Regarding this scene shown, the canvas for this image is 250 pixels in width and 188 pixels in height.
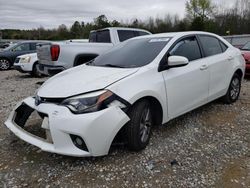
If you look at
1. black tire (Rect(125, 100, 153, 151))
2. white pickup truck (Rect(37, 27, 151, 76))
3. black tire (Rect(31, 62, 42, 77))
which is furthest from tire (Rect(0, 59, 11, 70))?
black tire (Rect(125, 100, 153, 151))

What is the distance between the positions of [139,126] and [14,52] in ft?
40.0

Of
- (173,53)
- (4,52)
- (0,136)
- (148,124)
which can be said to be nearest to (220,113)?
(173,53)

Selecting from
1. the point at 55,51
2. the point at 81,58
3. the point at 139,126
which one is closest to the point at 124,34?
the point at 81,58

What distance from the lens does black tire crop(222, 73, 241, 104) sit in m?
5.44

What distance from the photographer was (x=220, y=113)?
5.03 metres

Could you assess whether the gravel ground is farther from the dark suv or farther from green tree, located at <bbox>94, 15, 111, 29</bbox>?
green tree, located at <bbox>94, 15, 111, 29</bbox>

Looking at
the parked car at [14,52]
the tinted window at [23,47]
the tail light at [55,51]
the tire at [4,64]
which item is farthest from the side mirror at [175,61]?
the tire at [4,64]

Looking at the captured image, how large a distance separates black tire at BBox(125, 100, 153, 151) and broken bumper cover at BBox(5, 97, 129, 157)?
19 centimetres

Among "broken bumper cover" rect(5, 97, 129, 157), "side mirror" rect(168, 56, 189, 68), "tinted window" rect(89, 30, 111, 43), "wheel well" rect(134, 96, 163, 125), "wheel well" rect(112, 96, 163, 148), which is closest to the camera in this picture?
"broken bumper cover" rect(5, 97, 129, 157)

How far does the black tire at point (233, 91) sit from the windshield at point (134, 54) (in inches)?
82.1

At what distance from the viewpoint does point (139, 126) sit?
330 centimetres

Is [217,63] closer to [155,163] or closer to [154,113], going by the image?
[154,113]

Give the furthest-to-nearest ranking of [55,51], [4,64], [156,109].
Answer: [4,64]
[55,51]
[156,109]

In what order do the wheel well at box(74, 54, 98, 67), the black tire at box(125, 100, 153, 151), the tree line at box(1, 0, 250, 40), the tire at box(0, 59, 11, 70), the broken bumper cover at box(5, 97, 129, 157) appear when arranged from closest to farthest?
the broken bumper cover at box(5, 97, 129, 157)
the black tire at box(125, 100, 153, 151)
the wheel well at box(74, 54, 98, 67)
the tire at box(0, 59, 11, 70)
the tree line at box(1, 0, 250, 40)
